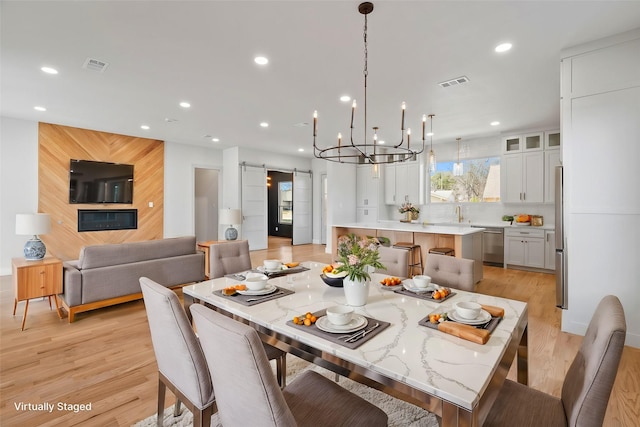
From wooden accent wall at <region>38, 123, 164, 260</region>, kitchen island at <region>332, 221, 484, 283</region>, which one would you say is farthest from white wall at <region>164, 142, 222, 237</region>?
kitchen island at <region>332, 221, 484, 283</region>

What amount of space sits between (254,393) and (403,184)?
7339 mm

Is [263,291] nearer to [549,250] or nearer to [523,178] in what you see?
[549,250]

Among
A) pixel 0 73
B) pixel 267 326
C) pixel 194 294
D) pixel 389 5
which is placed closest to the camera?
pixel 267 326

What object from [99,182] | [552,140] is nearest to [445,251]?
[552,140]

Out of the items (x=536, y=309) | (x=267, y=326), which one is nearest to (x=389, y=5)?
(x=267, y=326)

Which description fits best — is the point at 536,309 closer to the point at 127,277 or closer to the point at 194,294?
the point at 194,294

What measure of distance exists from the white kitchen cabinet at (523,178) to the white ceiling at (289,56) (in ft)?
2.79

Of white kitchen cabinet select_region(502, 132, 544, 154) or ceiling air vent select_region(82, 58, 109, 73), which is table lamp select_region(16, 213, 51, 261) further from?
white kitchen cabinet select_region(502, 132, 544, 154)

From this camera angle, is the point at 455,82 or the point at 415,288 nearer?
the point at 415,288

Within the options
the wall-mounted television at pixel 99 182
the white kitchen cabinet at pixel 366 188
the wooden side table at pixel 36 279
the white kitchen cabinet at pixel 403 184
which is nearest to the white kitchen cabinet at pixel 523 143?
the white kitchen cabinet at pixel 403 184

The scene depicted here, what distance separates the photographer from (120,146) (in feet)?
22.4

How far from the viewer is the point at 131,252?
372cm

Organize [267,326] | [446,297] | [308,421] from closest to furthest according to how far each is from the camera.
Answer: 1. [308,421]
2. [267,326]
3. [446,297]

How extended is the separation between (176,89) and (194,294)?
3108mm
